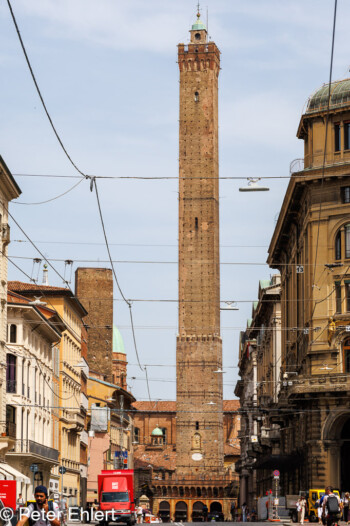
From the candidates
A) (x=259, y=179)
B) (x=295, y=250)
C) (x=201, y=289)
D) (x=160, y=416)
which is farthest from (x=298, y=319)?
(x=160, y=416)

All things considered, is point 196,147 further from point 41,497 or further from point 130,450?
point 41,497

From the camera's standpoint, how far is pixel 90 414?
323 feet

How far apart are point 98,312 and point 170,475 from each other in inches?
1765

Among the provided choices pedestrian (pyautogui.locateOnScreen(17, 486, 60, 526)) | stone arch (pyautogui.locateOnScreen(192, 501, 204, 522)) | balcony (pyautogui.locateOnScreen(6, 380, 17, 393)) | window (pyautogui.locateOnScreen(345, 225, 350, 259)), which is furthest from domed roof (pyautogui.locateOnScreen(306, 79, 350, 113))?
stone arch (pyautogui.locateOnScreen(192, 501, 204, 522))

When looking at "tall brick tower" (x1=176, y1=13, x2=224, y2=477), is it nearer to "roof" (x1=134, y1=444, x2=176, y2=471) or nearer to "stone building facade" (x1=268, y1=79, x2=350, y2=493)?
"roof" (x1=134, y1=444, x2=176, y2=471)

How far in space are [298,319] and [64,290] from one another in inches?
692

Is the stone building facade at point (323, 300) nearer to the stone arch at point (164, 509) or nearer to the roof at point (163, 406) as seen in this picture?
the stone arch at point (164, 509)

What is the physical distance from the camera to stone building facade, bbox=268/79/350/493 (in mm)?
53031

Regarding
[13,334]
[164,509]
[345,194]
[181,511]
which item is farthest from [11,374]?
[164,509]

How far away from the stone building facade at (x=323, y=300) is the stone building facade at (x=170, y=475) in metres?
75.5

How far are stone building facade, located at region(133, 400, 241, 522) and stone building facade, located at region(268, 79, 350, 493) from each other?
2971 inches

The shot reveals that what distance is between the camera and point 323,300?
179 ft

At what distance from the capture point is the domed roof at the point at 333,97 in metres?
55.7

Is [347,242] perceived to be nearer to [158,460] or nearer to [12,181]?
[12,181]
